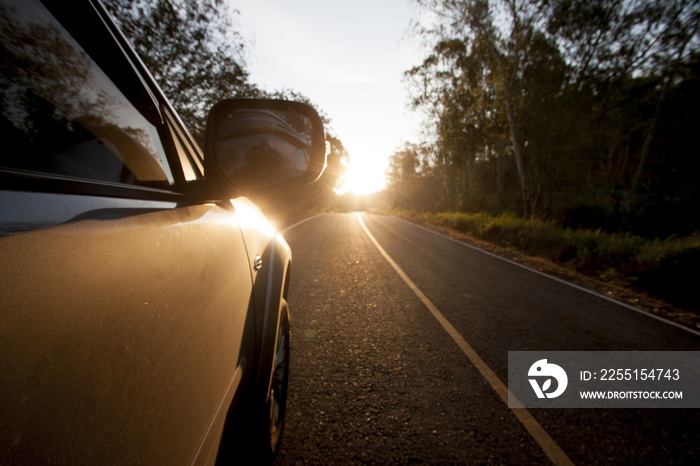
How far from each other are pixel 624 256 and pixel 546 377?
7.67 metres

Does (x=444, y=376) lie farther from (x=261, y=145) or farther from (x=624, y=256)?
(x=624, y=256)

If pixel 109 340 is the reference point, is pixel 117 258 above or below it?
above

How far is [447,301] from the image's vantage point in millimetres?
4844

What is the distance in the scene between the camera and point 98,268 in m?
0.69

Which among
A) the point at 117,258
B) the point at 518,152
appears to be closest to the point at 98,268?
the point at 117,258

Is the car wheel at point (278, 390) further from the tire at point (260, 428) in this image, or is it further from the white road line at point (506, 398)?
the white road line at point (506, 398)

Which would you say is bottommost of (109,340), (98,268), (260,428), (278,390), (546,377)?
(546,377)

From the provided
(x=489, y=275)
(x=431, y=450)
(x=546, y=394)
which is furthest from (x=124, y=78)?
(x=489, y=275)

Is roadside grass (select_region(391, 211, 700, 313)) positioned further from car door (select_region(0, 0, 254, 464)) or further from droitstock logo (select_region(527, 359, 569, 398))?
car door (select_region(0, 0, 254, 464))

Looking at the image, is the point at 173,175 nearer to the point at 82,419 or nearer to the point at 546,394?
the point at 82,419

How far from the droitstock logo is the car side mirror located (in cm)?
276

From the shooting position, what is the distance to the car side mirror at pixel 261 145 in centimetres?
140

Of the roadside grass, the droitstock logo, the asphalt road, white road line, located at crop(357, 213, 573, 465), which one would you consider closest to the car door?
the asphalt road

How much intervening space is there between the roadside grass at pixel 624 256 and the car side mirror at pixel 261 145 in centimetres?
769
